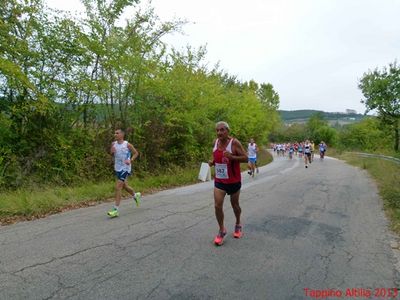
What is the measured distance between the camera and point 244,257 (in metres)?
5.16

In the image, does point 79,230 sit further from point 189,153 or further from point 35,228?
point 189,153

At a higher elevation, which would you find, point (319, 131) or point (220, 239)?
point (319, 131)

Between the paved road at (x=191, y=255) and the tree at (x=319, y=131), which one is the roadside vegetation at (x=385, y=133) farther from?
the tree at (x=319, y=131)

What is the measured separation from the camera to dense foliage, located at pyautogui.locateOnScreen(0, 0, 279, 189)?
10.5 m

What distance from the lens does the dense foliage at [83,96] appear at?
10453 mm

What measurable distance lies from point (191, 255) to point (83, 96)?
8.60 metres

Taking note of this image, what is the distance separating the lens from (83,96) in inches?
480

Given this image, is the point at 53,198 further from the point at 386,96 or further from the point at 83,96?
A: the point at 386,96

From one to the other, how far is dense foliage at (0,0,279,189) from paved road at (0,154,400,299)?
383cm

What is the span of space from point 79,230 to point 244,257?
303 centimetres

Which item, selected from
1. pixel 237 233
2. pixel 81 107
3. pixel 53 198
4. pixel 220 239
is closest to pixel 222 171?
pixel 220 239

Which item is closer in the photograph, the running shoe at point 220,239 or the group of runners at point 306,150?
the running shoe at point 220,239

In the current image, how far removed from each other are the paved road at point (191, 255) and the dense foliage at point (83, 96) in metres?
3.83

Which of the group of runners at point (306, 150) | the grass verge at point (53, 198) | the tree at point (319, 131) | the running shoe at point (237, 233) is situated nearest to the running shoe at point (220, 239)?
the running shoe at point (237, 233)
